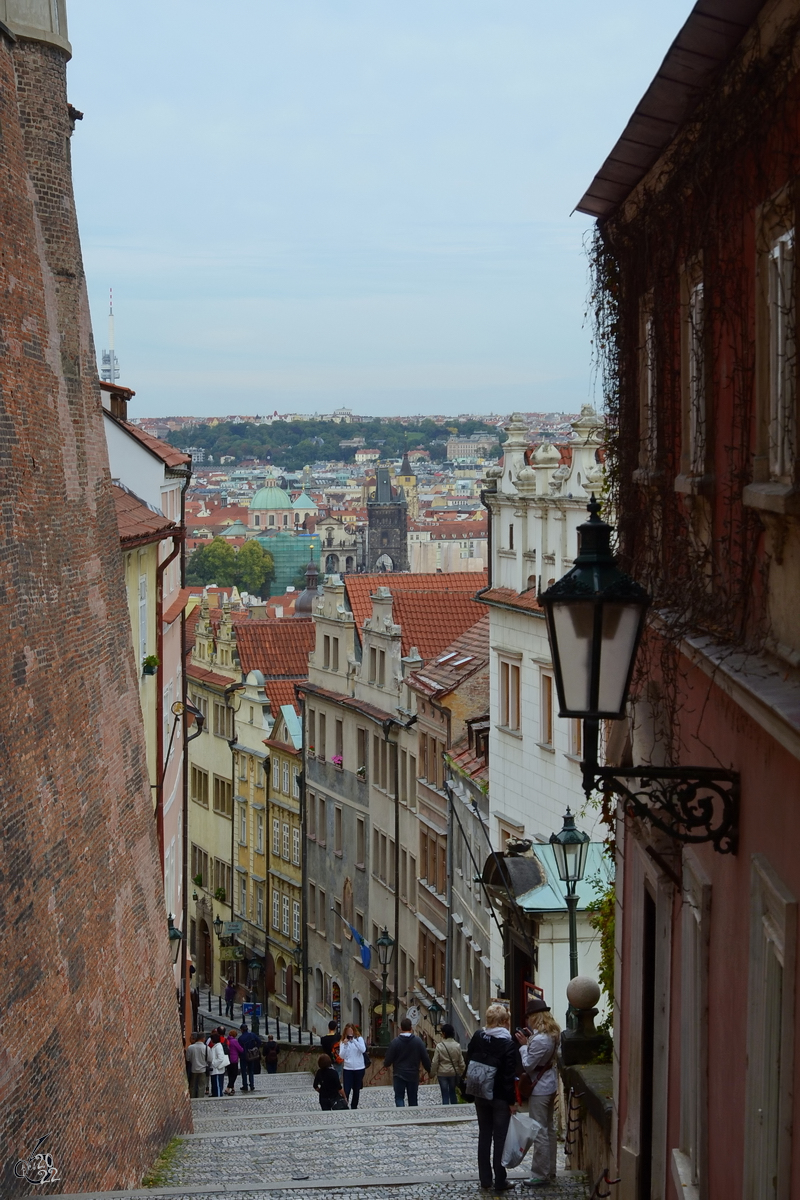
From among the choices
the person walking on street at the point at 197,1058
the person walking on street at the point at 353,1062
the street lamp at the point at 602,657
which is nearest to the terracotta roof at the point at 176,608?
the person walking on street at the point at 197,1058

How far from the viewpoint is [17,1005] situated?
12312 millimetres

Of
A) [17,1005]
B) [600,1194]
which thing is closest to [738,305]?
[600,1194]

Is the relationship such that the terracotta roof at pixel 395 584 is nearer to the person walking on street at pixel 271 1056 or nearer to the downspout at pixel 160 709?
the person walking on street at pixel 271 1056

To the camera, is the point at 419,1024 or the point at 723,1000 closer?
the point at 723,1000

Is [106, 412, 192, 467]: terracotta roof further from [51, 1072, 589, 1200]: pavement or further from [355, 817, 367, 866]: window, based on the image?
[355, 817, 367, 866]: window

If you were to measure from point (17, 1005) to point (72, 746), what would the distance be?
11.5 ft

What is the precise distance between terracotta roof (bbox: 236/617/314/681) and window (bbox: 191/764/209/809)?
443 cm

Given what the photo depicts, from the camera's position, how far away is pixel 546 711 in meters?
27.3

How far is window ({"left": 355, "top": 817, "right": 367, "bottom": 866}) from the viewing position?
43.2 metres

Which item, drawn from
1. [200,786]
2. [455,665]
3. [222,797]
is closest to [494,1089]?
[455,665]

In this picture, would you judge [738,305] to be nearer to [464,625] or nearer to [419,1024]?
[419,1024]

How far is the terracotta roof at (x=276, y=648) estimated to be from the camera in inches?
2251

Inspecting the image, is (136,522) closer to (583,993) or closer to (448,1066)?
(448,1066)

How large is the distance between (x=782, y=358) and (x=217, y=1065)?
22.6 meters
